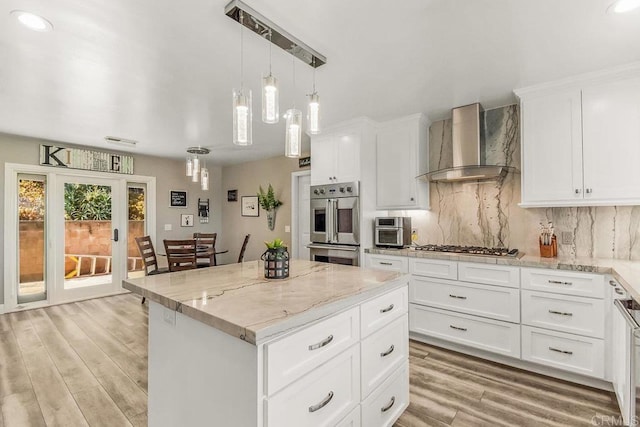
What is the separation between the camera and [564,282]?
2.39m

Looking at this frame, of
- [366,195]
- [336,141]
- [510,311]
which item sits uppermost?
[336,141]

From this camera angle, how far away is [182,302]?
51.9 inches

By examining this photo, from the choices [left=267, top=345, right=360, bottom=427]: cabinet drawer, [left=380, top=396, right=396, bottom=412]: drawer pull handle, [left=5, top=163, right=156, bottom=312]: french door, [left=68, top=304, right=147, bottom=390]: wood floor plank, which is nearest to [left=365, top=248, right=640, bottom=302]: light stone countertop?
[left=380, top=396, right=396, bottom=412]: drawer pull handle

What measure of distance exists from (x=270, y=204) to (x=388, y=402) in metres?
4.19

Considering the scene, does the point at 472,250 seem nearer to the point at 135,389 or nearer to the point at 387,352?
the point at 387,352

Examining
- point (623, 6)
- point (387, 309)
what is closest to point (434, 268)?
point (387, 309)

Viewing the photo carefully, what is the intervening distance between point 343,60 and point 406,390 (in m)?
2.35

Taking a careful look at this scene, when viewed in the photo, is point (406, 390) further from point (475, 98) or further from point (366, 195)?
point (475, 98)

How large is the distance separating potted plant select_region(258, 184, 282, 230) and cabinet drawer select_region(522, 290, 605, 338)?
13.2 feet

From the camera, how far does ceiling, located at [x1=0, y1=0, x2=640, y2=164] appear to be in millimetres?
1699

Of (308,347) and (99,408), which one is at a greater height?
(308,347)

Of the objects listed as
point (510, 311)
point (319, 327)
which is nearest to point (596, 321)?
point (510, 311)

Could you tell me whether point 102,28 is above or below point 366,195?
above

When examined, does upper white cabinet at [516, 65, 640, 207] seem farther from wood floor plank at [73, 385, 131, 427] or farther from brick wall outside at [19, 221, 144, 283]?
brick wall outside at [19, 221, 144, 283]
